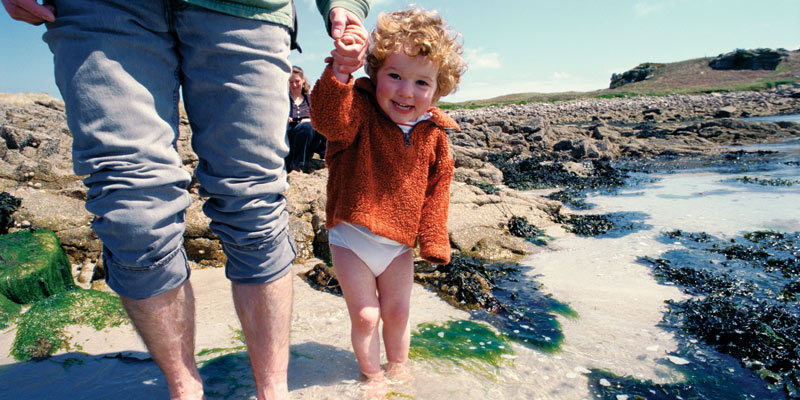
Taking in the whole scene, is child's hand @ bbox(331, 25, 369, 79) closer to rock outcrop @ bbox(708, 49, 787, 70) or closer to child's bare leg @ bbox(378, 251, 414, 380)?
child's bare leg @ bbox(378, 251, 414, 380)

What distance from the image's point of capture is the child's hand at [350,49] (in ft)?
5.49

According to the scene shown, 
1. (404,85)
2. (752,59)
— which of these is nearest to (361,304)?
(404,85)

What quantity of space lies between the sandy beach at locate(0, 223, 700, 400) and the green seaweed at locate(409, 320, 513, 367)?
7 centimetres

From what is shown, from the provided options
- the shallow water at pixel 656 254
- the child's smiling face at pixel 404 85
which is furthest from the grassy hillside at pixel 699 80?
the child's smiling face at pixel 404 85

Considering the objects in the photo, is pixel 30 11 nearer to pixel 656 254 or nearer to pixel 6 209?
pixel 6 209

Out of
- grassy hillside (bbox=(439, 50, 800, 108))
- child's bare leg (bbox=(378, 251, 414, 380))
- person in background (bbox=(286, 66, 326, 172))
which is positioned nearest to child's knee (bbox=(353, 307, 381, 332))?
child's bare leg (bbox=(378, 251, 414, 380))

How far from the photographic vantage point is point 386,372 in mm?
2207

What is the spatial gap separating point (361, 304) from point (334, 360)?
1.58 feet

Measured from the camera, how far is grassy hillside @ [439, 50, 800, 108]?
51688 mm

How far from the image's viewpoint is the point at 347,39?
1672 mm

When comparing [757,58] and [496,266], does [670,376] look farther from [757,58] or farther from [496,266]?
[757,58]

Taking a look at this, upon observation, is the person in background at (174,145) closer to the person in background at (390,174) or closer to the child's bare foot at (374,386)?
the person in background at (390,174)

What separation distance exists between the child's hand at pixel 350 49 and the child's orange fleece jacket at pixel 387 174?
0.47 ft

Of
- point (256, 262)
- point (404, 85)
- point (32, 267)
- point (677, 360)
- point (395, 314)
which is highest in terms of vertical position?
point (404, 85)
